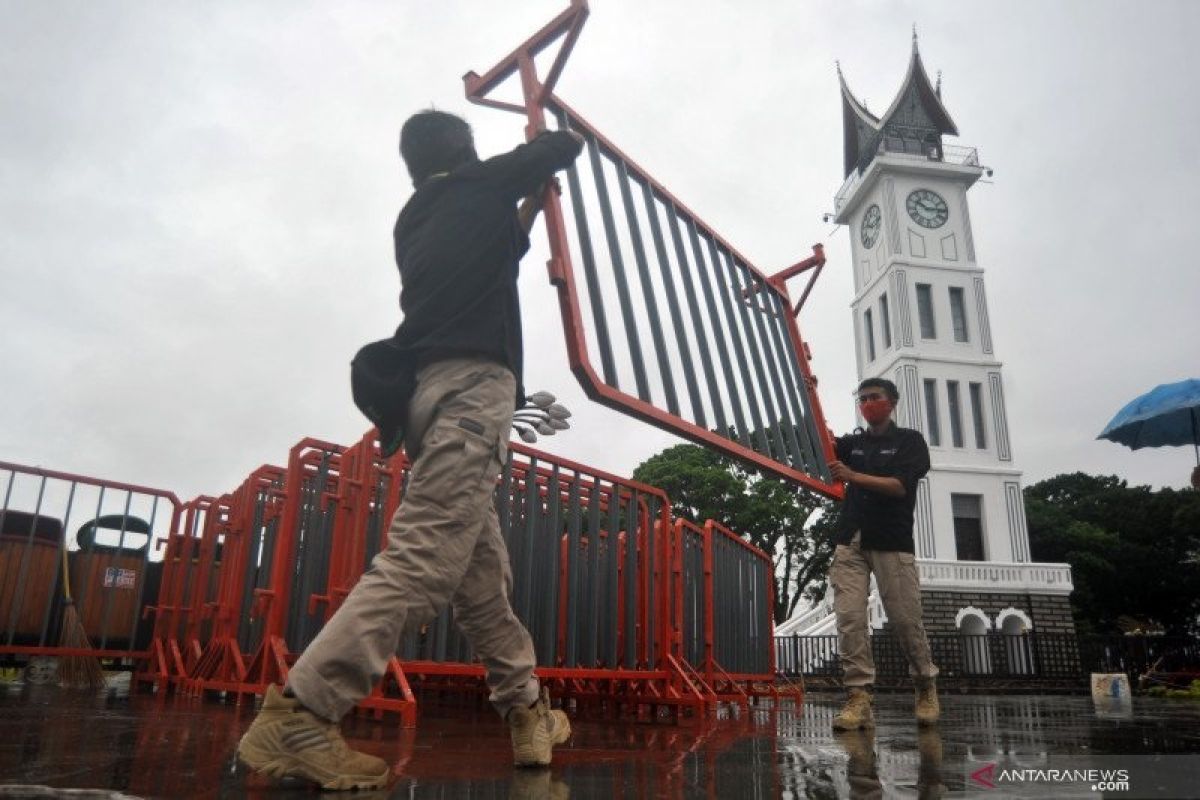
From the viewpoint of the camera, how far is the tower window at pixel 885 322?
3112 centimetres

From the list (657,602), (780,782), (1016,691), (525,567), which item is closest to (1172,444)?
(1016,691)

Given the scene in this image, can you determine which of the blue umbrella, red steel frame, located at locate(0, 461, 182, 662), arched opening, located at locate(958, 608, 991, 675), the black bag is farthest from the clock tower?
the black bag

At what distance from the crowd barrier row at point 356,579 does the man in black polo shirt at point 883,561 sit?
1.30 meters

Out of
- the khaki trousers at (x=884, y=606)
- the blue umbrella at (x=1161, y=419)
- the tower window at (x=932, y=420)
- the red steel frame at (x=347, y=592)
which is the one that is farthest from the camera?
the tower window at (x=932, y=420)

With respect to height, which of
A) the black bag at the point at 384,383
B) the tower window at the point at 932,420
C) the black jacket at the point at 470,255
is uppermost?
the tower window at the point at 932,420

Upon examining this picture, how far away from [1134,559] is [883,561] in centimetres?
3974

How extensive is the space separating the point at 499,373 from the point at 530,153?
0.71 m

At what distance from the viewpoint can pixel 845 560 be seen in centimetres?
427

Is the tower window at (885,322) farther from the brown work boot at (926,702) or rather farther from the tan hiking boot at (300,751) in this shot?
the tan hiking boot at (300,751)

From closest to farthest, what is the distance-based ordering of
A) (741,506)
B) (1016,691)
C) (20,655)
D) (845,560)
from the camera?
(845,560), (20,655), (1016,691), (741,506)

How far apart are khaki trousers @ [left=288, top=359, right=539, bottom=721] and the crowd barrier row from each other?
1.40 m

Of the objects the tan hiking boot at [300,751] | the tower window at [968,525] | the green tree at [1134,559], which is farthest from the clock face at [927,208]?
the tan hiking boot at [300,751]

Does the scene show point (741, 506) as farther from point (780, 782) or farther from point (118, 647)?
point (780, 782)

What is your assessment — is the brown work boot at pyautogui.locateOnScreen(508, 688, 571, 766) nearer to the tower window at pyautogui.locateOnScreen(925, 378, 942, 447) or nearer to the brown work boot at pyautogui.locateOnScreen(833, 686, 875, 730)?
the brown work boot at pyautogui.locateOnScreen(833, 686, 875, 730)
